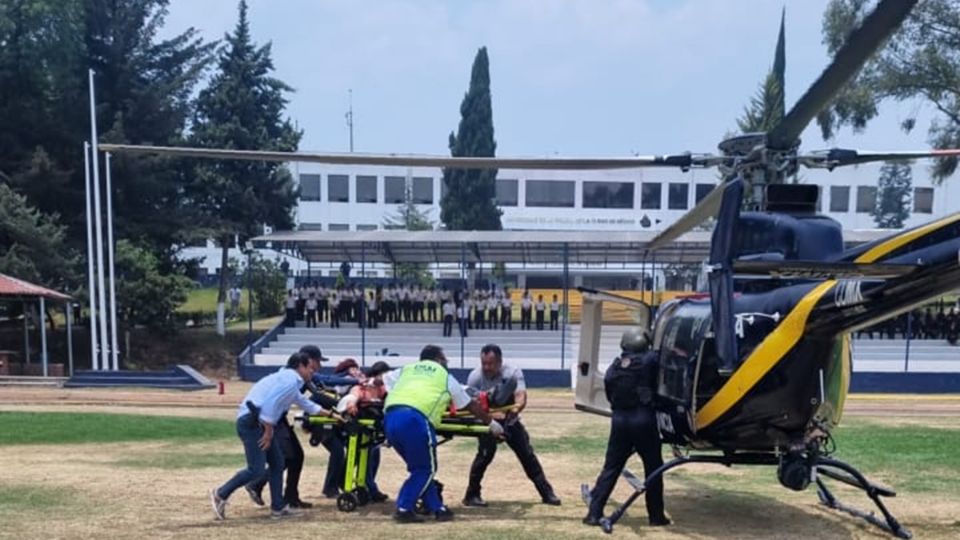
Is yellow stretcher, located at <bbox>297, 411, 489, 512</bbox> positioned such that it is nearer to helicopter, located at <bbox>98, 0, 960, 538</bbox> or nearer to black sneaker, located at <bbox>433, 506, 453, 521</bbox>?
black sneaker, located at <bbox>433, 506, 453, 521</bbox>

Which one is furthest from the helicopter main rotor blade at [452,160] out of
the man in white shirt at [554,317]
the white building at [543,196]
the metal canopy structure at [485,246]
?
the white building at [543,196]

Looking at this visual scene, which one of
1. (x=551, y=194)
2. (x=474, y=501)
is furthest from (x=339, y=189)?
(x=474, y=501)

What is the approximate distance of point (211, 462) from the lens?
13.2 meters

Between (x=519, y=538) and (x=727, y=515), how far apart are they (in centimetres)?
262

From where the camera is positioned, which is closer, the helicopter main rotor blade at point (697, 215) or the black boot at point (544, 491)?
the helicopter main rotor blade at point (697, 215)

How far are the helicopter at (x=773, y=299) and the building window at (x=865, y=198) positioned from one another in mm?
71057

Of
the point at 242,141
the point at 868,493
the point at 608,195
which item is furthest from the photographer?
the point at 608,195

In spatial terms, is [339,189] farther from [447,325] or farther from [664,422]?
[664,422]

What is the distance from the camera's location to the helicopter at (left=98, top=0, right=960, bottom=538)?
7.77 metres

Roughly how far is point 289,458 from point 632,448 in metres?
3.47

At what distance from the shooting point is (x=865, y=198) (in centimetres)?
7631

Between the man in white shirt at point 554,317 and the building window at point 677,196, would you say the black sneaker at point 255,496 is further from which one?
the building window at point 677,196

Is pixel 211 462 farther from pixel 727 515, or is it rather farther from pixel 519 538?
pixel 727 515

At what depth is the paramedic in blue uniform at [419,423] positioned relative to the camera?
905cm
